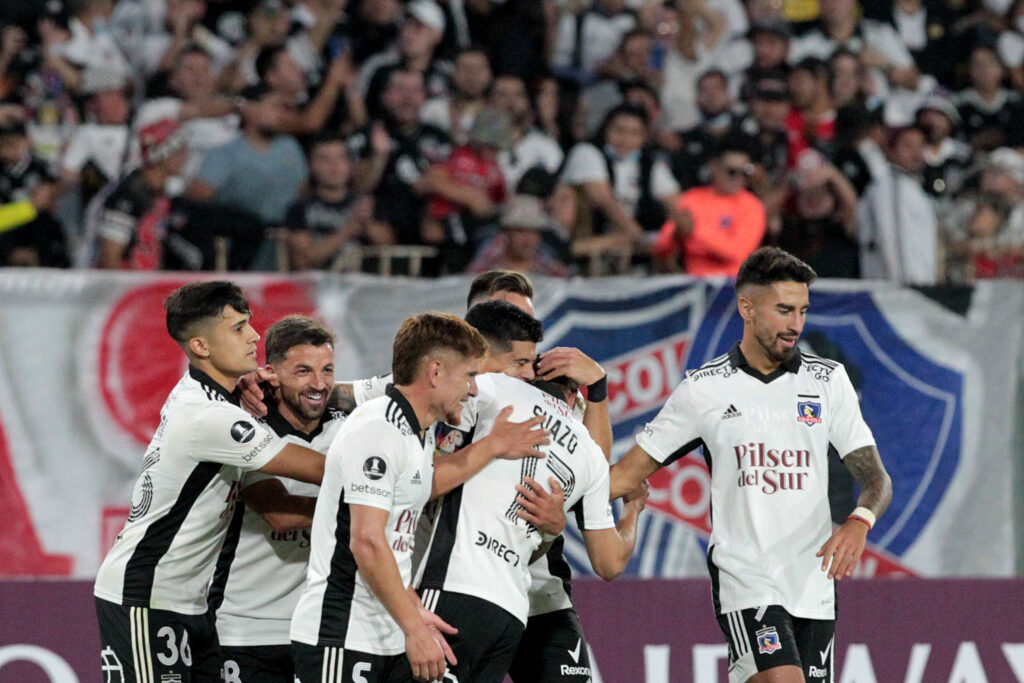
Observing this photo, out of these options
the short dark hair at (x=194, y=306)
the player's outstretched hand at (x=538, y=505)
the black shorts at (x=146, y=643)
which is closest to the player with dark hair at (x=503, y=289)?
the short dark hair at (x=194, y=306)

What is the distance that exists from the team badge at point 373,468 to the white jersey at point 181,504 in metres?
0.84

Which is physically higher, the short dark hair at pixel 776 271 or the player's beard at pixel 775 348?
the short dark hair at pixel 776 271

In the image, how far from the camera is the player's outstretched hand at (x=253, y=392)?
5.83 m

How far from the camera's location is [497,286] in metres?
6.46

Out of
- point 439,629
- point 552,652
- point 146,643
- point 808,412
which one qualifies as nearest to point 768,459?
point 808,412

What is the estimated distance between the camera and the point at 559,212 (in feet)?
34.7

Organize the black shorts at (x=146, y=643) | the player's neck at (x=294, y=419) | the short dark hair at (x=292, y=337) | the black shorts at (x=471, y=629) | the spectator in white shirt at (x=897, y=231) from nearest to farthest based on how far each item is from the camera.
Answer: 1. the black shorts at (x=471, y=629)
2. the black shorts at (x=146, y=643)
3. the short dark hair at (x=292, y=337)
4. the player's neck at (x=294, y=419)
5. the spectator in white shirt at (x=897, y=231)

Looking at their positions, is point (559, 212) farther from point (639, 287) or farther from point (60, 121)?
point (60, 121)

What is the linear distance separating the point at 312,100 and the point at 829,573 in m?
7.00

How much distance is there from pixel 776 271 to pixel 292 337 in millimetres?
2071

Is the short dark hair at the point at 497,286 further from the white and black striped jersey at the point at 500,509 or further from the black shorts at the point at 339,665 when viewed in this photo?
the black shorts at the point at 339,665

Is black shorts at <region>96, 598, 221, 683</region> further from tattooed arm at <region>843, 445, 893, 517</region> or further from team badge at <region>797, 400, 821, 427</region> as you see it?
tattooed arm at <region>843, 445, 893, 517</region>

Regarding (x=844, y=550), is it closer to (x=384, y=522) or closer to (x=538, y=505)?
(x=538, y=505)

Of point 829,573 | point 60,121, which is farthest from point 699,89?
point 829,573
